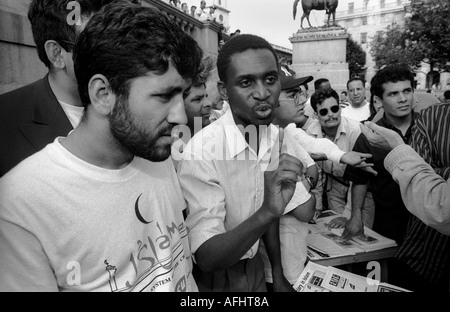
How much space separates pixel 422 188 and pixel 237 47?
120 cm

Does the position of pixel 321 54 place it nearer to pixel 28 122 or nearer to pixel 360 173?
pixel 360 173

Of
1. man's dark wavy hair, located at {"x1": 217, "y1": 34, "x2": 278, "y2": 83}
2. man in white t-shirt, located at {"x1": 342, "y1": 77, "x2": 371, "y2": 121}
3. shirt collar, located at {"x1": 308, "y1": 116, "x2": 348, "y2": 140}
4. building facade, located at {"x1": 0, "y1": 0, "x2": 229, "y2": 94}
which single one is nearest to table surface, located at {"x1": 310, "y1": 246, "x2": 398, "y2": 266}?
man's dark wavy hair, located at {"x1": 217, "y1": 34, "x2": 278, "y2": 83}

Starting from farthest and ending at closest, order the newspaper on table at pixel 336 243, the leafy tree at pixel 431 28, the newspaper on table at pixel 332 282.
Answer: the leafy tree at pixel 431 28
the newspaper on table at pixel 336 243
the newspaper on table at pixel 332 282

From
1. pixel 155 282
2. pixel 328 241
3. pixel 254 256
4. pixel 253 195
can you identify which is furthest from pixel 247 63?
pixel 328 241

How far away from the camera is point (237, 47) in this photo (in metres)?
1.69

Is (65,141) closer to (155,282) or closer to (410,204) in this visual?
(155,282)

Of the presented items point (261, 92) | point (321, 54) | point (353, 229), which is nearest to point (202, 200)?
point (261, 92)

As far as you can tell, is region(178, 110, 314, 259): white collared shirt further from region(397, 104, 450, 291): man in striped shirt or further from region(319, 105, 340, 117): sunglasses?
region(319, 105, 340, 117): sunglasses

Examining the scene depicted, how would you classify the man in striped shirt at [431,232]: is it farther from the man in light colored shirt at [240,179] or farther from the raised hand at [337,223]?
the man in light colored shirt at [240,179]

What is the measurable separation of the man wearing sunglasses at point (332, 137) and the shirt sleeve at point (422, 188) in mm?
1065

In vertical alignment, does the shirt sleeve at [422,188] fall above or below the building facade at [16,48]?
below

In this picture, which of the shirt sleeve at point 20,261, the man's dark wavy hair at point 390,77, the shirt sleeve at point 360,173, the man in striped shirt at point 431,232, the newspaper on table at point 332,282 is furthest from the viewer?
the man's dark wavy hair at point 390,77

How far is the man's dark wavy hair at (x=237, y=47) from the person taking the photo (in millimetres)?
1683

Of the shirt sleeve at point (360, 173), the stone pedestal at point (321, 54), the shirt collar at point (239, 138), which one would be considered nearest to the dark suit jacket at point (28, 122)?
the shirt collar at point (239, 138)
